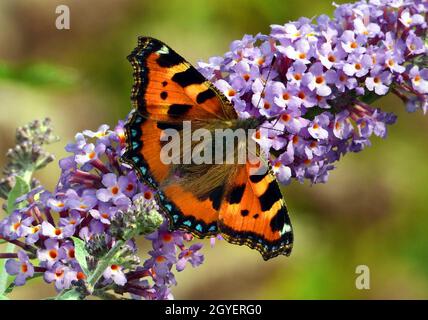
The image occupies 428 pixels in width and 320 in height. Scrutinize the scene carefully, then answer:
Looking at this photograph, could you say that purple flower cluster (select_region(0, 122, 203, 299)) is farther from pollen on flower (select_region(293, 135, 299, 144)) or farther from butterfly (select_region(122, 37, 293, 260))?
pollen on flower (select_region(293, 135, 299, 144))

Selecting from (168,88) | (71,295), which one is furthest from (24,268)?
(168,88)

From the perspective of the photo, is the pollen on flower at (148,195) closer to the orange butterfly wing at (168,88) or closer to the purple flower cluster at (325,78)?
the orange butterfly wing at (168,88)

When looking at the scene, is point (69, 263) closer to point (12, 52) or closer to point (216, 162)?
point (216, 162)

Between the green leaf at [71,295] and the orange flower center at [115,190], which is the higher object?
the orange flower center at [115,190]

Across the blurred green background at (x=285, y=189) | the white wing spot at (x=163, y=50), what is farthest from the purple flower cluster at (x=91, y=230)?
the blurred green background at (x=285, y=189)

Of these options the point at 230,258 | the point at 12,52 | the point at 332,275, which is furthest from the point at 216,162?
the point at 12,52

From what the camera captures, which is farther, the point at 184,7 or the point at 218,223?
the point at 184,7

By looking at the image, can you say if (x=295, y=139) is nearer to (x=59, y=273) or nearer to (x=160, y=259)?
(x=160, y=259)

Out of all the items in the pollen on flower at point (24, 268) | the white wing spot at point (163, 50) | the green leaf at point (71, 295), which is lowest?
the green leaf at point (71, 295)
